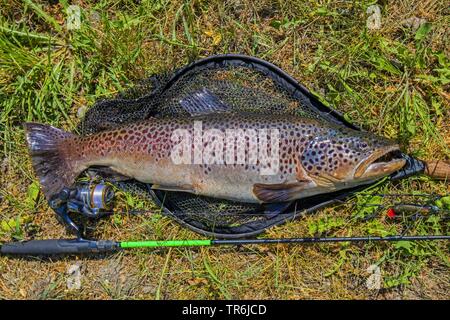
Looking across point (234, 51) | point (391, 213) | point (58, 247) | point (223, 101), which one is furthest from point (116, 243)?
point (391, 213)

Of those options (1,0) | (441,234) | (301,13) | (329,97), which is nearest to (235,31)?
(301,13)

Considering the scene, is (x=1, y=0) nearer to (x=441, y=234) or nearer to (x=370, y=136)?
(x=370, y=136)

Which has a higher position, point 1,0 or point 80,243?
point 1,0

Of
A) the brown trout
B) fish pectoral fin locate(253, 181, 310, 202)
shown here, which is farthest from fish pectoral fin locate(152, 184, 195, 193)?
fish pectoral fin locate(253, 181, 310, 202)

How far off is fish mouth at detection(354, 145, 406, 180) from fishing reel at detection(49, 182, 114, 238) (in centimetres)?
204

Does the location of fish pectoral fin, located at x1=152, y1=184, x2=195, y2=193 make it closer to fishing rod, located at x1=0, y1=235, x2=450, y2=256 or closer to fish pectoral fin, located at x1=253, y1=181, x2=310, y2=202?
fishing rod, located at x1=0, y1=235, x2=450, y2=256

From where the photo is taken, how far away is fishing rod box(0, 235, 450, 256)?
338cm

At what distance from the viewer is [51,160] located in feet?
11.9

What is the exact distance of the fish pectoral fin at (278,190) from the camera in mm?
3316

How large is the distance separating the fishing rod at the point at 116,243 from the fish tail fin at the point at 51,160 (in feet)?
1.41

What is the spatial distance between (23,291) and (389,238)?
313 cm

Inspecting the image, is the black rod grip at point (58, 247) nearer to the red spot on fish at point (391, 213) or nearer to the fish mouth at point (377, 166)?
the fish mouth at point (377, 166)

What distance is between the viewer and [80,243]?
356cm

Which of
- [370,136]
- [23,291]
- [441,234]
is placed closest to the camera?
[370,136]
